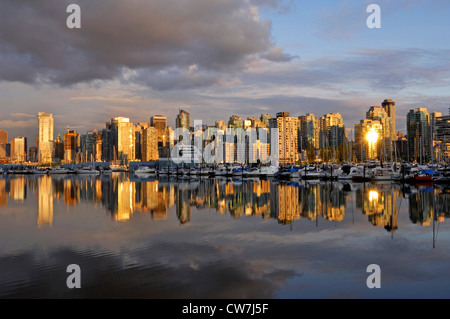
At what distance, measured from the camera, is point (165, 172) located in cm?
17962

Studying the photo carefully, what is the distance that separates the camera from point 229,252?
24.3 metres

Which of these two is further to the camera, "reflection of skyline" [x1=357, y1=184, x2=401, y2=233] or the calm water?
"reflection of skyline" [x1=357, y1=184, x2=401, y2=233]

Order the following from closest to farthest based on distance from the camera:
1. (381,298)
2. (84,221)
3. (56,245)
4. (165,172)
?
1. (381,298)
2. (56,245)
3. (84,221)
4. (165,172)

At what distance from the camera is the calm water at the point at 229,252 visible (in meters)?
17.5

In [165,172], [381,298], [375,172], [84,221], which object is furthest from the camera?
[165,172]

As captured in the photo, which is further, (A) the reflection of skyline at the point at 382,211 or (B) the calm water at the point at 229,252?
(A) the reflection of skyline at the point at 382,211

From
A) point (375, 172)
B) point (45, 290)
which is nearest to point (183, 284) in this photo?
point (45, 290)

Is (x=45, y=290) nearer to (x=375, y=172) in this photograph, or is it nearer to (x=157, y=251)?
(x=157, y=251)

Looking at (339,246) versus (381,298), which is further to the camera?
(339,246)

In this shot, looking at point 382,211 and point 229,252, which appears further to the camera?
point 382,211

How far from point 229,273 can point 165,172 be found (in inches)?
6388

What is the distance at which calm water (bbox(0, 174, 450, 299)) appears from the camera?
687 inches
